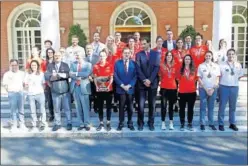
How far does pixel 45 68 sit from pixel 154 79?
2.58 meters

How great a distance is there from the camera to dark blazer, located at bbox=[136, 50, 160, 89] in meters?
6.91

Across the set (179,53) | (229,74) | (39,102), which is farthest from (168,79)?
(39,102)

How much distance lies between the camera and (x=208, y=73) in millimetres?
6879

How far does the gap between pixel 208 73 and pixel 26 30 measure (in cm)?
1035

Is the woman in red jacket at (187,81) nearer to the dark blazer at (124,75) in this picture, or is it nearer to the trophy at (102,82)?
the dark blazer at (124,75)

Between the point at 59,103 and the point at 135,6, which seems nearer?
the point at 59,103

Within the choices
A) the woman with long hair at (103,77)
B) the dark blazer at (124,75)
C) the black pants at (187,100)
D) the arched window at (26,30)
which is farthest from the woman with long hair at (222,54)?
the arched window at (26,30)

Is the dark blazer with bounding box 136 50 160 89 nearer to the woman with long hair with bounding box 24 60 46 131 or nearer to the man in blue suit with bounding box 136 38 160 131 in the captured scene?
the man in blue suit with bounding box 136 38 160 131

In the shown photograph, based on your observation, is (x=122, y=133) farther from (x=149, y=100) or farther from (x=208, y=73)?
(x=208, y=73)

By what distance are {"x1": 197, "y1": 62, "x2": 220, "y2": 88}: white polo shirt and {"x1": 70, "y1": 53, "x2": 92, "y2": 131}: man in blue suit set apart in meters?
2.50

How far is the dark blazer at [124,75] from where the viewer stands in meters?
6.86

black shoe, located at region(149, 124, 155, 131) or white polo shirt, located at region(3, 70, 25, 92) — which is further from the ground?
white polo shirt, located at region(3, 70, 25, 92)

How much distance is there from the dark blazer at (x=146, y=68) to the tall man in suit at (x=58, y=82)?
162cm

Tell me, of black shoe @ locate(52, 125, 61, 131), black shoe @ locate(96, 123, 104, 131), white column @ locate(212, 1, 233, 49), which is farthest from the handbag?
white column @ locate(212, 1, 233, 49)
